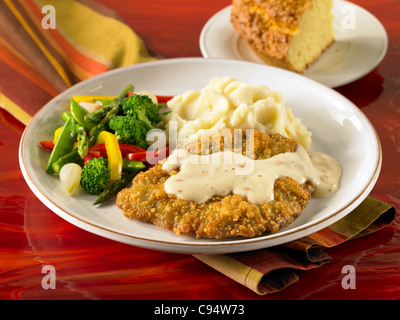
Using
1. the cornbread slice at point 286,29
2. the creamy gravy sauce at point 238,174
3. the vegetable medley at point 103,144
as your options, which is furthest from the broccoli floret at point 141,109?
the cornbread slice at point 286,29

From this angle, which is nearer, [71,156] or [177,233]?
[177,233]

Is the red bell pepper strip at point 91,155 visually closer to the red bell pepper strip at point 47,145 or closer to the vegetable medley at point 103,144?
the vegetable medley at point 103,144

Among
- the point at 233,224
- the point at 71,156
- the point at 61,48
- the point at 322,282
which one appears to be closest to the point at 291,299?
the point at 322,282

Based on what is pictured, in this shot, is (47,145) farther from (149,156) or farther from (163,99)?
(163,99)

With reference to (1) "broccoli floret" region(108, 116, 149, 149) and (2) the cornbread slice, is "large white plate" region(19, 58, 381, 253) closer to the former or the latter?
(2) the cornbread slice

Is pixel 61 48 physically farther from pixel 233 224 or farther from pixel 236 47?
pixel 233 224

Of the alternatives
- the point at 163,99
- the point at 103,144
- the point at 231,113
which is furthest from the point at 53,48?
the point at 231,113
